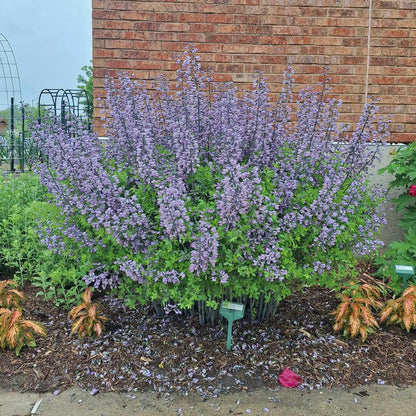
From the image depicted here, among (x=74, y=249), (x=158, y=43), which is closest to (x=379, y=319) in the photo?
(x=74, y=249)

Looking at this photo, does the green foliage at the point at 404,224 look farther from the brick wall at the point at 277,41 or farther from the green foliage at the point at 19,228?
the green foliage at the point at 19,228

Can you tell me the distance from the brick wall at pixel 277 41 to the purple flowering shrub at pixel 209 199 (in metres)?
1.95

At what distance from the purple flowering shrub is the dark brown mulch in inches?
13.5

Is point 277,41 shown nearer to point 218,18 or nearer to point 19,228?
point 218,18

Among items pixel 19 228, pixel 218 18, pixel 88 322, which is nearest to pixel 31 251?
pixel 19 228

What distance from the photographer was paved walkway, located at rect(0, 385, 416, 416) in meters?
2.53

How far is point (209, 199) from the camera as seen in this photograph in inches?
123

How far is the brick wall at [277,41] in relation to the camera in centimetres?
514

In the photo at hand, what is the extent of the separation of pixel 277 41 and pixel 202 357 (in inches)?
149

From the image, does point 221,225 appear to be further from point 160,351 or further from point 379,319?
point 379,319

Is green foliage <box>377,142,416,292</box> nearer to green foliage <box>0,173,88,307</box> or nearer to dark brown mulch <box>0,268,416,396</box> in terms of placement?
dark brown mulch <box>0,268,416,396</box>

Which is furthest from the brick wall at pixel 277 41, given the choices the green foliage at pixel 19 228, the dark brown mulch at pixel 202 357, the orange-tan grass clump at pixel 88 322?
the dark brown mulch at pixel 202 357

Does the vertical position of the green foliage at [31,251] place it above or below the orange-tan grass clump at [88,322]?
above

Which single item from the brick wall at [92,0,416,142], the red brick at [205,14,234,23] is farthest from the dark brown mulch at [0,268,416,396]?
the red brick at [205,14,234,23]
